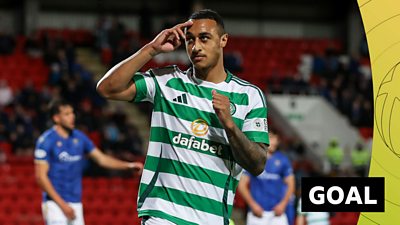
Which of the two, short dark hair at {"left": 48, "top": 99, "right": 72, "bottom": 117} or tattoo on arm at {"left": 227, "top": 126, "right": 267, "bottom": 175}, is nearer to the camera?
tattoo on arm at {"left": 227, "top": 126, "right": 267, "bottom": 175}

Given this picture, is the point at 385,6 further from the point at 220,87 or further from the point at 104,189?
the point at 104,189

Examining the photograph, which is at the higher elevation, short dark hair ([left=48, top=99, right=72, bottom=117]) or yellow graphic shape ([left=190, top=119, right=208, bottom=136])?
short dark hair ([left=48, top=99, right=72, bottom=117])

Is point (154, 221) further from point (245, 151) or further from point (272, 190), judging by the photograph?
point (272, 190)

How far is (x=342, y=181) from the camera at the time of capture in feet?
11.6

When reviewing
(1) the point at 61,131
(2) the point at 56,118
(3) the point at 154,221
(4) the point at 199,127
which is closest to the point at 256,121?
(4) the point at 199,127

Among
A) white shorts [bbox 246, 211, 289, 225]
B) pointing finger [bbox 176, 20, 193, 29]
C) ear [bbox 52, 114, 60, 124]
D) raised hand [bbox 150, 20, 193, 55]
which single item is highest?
pointing finger [bbox 176, 20, 193, 29]

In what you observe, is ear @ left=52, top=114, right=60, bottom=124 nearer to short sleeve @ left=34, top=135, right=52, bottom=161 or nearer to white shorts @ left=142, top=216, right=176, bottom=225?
short sleeve @ left=34, top=135, right=52, bottom=161

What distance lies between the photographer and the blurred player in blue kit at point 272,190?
358 inches

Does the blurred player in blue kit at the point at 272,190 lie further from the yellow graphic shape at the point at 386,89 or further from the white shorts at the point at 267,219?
the yellow graphic shape at the point at 386,89

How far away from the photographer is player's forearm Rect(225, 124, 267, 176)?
3.56m

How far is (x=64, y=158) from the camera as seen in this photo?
805 cm

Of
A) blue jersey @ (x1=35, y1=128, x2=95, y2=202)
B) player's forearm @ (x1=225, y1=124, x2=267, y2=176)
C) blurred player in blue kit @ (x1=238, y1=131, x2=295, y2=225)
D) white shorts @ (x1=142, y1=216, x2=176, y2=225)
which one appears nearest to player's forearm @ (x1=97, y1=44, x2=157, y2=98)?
player's forearm @ (x1=225, y1=124, x2=267, y2=176)

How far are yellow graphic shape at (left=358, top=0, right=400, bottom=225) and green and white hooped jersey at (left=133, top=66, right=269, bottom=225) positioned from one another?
1.88 ft

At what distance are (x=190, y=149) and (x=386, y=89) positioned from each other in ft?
2.88
